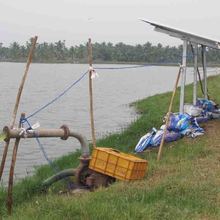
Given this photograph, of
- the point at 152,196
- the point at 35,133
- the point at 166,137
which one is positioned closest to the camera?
the point at 152,196

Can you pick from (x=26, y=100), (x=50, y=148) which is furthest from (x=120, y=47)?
(x=50, y=148)

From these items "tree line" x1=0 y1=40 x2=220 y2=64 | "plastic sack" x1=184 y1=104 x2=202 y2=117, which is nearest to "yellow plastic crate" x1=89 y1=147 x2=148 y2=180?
"plastic sack" x1=184 y1=104 x2=202 y2=117

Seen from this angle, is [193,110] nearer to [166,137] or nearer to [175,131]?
[175,131]

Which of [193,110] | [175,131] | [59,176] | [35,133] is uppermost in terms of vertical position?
[35,133]

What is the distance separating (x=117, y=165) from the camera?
35.9ft

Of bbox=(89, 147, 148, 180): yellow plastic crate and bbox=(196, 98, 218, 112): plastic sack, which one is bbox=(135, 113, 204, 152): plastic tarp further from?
bbox=(89, 147, 148, 180): yellow plastic crate

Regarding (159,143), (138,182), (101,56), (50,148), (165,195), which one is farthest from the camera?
(101,56)


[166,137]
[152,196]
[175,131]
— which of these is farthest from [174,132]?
[152,196]

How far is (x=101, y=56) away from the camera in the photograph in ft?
479

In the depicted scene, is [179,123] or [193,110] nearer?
[179,123]

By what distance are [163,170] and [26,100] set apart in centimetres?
3028

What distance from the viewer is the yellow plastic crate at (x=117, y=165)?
421 inches

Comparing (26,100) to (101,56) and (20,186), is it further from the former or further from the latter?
(101,56)

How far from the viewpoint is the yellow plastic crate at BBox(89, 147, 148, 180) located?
35.1 feet
